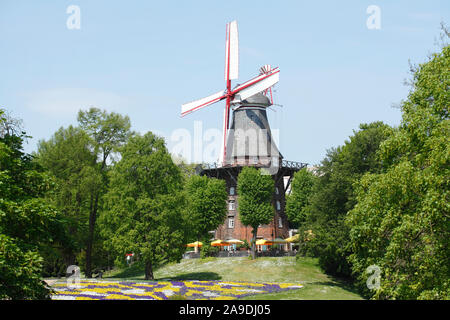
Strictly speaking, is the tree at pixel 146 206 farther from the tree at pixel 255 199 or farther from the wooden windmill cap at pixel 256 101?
the wooden windmill cap at pixel 256 101

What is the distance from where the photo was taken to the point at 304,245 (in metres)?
46.3

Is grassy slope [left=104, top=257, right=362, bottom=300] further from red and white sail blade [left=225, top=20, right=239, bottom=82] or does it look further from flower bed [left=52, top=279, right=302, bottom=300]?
red and white sail blade [left=225, top=20, right=239, bottom=82]

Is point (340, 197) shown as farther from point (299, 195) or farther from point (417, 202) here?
point (299, 195)

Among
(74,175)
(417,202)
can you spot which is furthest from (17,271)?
(74,175)

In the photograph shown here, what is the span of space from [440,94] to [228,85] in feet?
179

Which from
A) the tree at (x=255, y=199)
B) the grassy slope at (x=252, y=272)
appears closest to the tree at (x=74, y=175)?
the grassy slope at (x=252, y=272)

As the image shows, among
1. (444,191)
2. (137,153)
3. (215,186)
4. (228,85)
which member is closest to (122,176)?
(137,153)

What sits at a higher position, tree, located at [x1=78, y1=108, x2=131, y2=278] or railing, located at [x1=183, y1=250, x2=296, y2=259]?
tree, located at [x1=78, y1=108, x2=131, y2=278]

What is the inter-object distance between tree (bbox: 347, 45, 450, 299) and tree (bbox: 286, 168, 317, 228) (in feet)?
168

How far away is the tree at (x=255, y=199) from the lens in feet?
204

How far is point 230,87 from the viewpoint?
237ft

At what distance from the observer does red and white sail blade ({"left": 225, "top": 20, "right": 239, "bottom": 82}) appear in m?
71.5

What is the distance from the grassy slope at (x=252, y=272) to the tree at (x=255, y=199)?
5.74m

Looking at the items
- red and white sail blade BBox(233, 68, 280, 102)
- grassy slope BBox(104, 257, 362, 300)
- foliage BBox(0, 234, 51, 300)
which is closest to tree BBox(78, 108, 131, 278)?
grassy slope BBox(104, 257, 362, 300)
